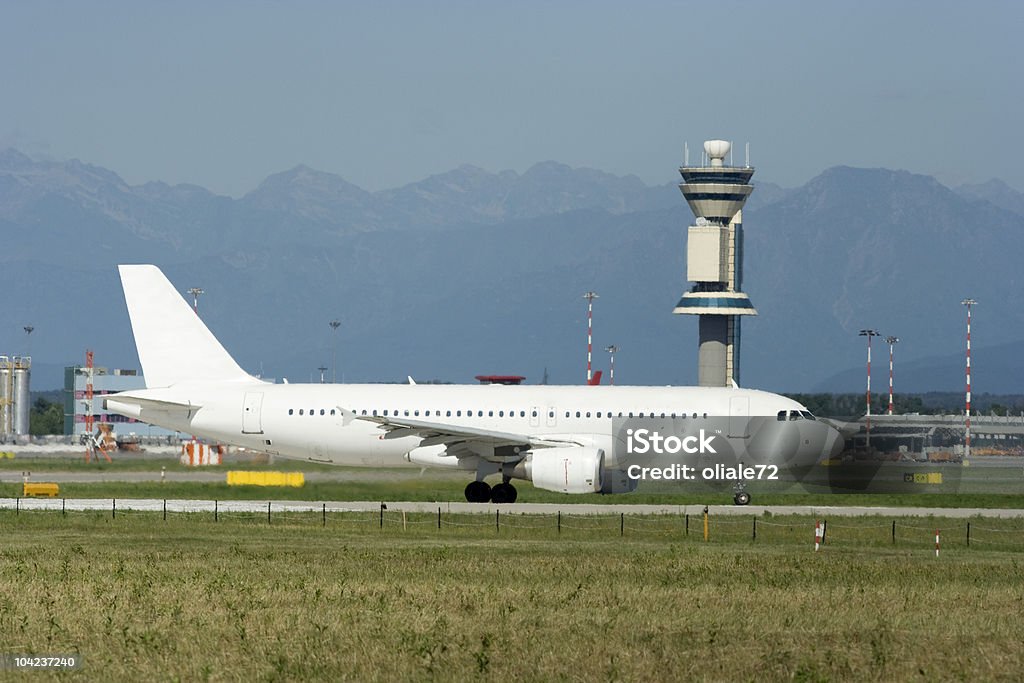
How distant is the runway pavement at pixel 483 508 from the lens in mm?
46312

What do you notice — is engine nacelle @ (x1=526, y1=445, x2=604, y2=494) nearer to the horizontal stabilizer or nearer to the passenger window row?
the passenger window row

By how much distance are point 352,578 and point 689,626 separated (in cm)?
809

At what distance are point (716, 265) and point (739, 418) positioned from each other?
390 feet

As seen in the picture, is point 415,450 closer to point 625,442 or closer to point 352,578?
point 625,442

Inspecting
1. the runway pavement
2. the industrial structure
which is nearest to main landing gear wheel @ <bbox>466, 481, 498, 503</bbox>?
the runway pavement

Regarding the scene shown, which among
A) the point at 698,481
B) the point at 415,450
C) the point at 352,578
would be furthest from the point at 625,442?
the point at 352,578

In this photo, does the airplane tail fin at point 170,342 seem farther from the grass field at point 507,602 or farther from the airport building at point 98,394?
the airport building at point 98,394

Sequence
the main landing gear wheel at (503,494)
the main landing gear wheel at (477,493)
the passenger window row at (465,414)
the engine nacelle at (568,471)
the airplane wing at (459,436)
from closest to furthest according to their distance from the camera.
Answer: the engine nacelle at (568,471) → the airplane wing at (459,436) → the main landing gear wheel at (477,493) → the main landing gear wheel at (503,494) → the passenger window row at (465,414)

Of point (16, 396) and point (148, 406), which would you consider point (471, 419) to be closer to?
point (148, 406)

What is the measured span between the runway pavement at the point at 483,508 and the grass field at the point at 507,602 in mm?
4797

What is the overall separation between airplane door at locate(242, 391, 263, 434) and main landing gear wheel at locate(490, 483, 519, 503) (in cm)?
754

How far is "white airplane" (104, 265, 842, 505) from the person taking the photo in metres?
49.7

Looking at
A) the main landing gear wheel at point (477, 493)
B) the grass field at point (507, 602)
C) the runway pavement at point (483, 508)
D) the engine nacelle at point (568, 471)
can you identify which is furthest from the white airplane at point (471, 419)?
the grass field at point (507, 602)

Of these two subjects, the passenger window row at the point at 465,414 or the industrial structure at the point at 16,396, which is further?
the industrial structure at the point at 16,396
